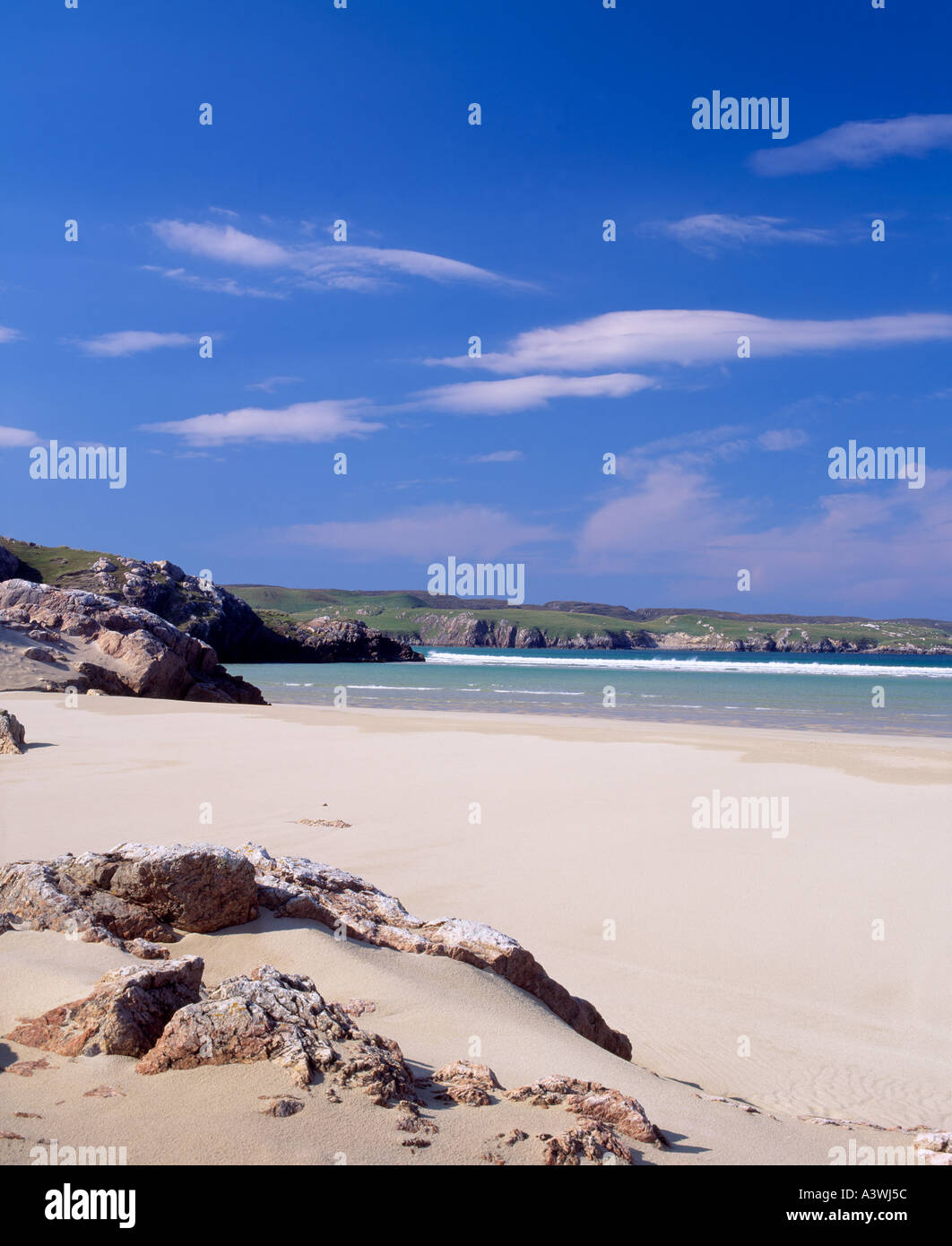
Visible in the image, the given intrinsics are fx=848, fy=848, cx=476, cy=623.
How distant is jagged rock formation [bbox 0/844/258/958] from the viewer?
4.31 m

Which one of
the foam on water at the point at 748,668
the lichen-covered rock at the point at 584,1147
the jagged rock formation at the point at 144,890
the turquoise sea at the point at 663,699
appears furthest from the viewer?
the foam on water at the point at 748,668

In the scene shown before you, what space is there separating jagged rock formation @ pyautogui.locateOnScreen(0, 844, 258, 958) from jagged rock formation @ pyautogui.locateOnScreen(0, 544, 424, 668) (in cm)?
6270

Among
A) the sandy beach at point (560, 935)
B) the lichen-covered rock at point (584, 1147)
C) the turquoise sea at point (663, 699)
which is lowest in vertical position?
the turquoise sea at point (663, 699)

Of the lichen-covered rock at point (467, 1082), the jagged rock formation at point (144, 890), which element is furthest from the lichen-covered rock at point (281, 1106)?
the jagged rock formation at point (144, 890)

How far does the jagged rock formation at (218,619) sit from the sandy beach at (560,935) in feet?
184

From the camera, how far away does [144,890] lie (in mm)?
4531

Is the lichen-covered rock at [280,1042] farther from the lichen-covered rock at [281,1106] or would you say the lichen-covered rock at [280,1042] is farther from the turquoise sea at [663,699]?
the turquoise sea at [663,699]

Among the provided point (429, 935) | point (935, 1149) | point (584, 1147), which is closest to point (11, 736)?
point (429, 935)

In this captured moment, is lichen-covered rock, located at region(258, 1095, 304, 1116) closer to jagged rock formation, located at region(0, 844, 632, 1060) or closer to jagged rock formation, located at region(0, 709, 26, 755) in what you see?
jagged rock formation, located at region(0, 844, 632, 1060)

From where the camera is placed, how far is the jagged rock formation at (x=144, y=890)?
14.1 feet

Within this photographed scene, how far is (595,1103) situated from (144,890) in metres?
2.71

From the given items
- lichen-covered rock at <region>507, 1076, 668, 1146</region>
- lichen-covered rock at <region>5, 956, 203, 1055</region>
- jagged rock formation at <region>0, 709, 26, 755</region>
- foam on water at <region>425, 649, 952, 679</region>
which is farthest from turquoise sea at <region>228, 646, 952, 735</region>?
lichen-covered rock at <region>5, 956, 203, 1055</region>
